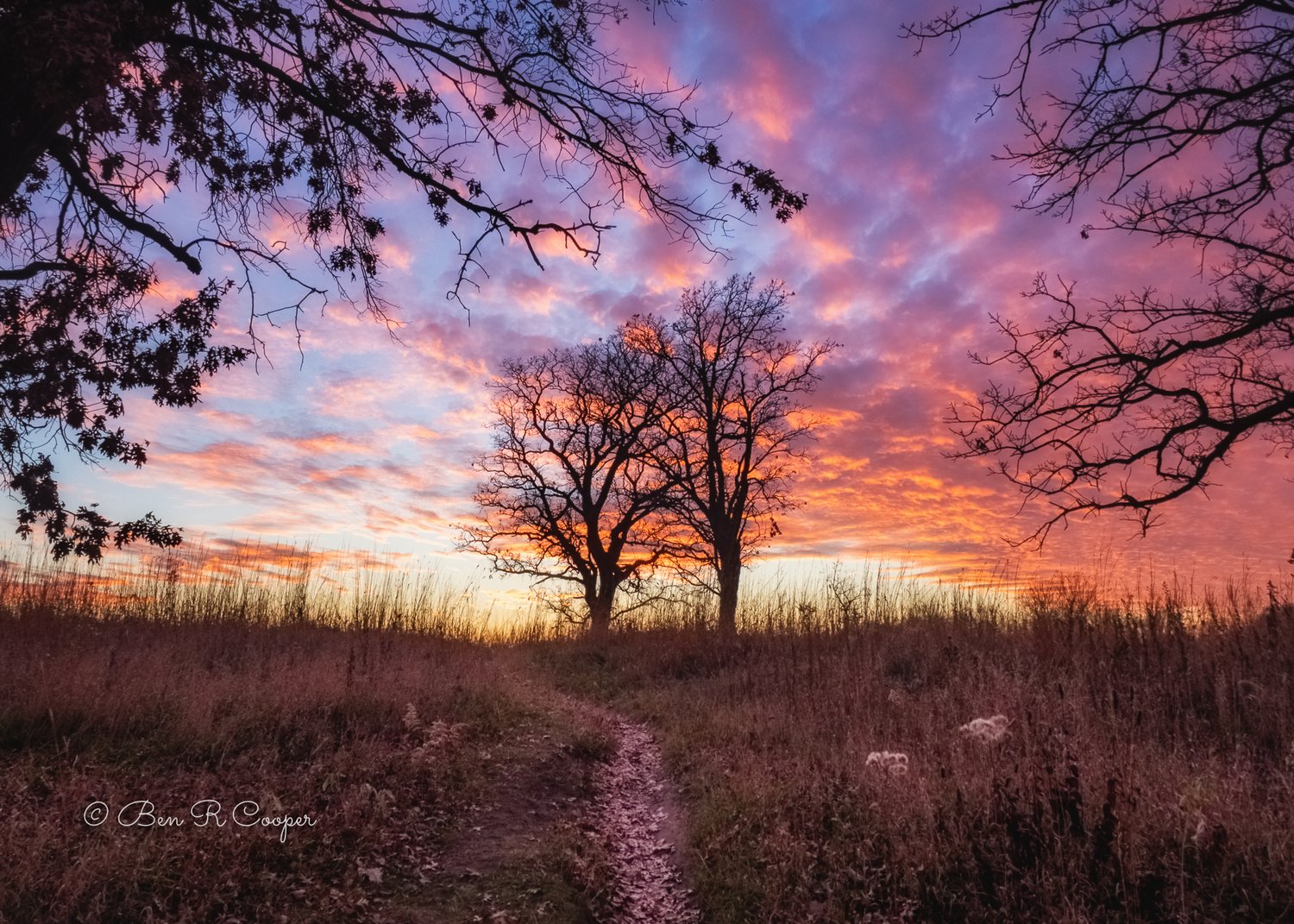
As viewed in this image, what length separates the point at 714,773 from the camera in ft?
25.7

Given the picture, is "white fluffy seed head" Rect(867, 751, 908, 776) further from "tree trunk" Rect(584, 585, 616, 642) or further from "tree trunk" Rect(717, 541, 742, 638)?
"tree trunk" Rect(584, 585, 616, 642)

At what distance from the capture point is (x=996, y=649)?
10.6m

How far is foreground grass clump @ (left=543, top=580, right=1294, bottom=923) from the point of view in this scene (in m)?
4.39

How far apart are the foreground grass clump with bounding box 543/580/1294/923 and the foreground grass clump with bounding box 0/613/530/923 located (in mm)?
2621

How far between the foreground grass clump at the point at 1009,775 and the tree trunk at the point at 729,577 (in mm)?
9135

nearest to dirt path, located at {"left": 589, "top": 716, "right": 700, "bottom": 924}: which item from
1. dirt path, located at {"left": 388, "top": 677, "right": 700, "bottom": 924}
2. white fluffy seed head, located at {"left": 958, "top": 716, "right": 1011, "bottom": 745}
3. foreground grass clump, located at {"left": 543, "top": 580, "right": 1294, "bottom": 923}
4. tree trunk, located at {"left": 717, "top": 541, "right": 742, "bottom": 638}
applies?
dirt path, located at {"left": 388, "top": 677, "right": 700, "bottom": 924}

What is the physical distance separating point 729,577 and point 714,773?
1400 cm

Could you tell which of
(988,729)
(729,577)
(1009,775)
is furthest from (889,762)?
(729,577)

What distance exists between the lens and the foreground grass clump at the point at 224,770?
475 centimetres

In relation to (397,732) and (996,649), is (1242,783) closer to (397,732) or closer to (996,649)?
(996,649)

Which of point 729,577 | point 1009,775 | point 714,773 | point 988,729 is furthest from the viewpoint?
point 729,577

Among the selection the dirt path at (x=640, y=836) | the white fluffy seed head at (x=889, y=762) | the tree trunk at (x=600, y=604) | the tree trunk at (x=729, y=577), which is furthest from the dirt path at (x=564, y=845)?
the tree trunk at (x=600, y=604)

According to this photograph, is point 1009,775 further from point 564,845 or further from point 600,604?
point 600,604

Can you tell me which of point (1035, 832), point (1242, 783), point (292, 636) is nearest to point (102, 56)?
point (1035, 832)
